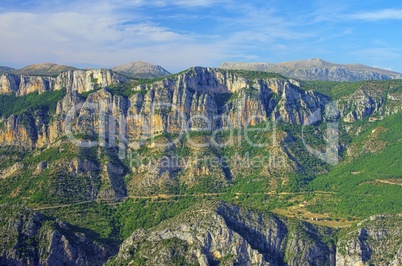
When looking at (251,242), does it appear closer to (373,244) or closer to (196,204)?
(196,204)

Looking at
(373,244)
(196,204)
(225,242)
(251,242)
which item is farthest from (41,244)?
(373,244)

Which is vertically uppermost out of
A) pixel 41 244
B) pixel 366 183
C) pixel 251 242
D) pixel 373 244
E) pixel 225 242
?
pixel 366 183

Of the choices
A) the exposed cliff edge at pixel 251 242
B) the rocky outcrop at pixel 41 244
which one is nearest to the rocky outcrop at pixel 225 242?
the exposed cliff edge at pixel 251 242

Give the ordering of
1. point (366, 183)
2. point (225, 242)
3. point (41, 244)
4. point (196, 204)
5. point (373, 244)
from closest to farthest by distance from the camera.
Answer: point (225, 242)
point (373, 244)
point (41, 244)
point (196, 204)
point (366, 183)

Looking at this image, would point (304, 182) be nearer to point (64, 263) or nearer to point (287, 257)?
point (287, 257)

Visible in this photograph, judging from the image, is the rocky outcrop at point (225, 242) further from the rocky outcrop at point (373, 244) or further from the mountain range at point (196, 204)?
the rocky outcrop at point (373, 244)

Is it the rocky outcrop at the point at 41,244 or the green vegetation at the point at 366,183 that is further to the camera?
the green vegetation at the point at 366,183

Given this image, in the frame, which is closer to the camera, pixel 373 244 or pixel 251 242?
pixel 251 242

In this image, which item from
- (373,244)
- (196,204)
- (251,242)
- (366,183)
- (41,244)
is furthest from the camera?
(366,183)
